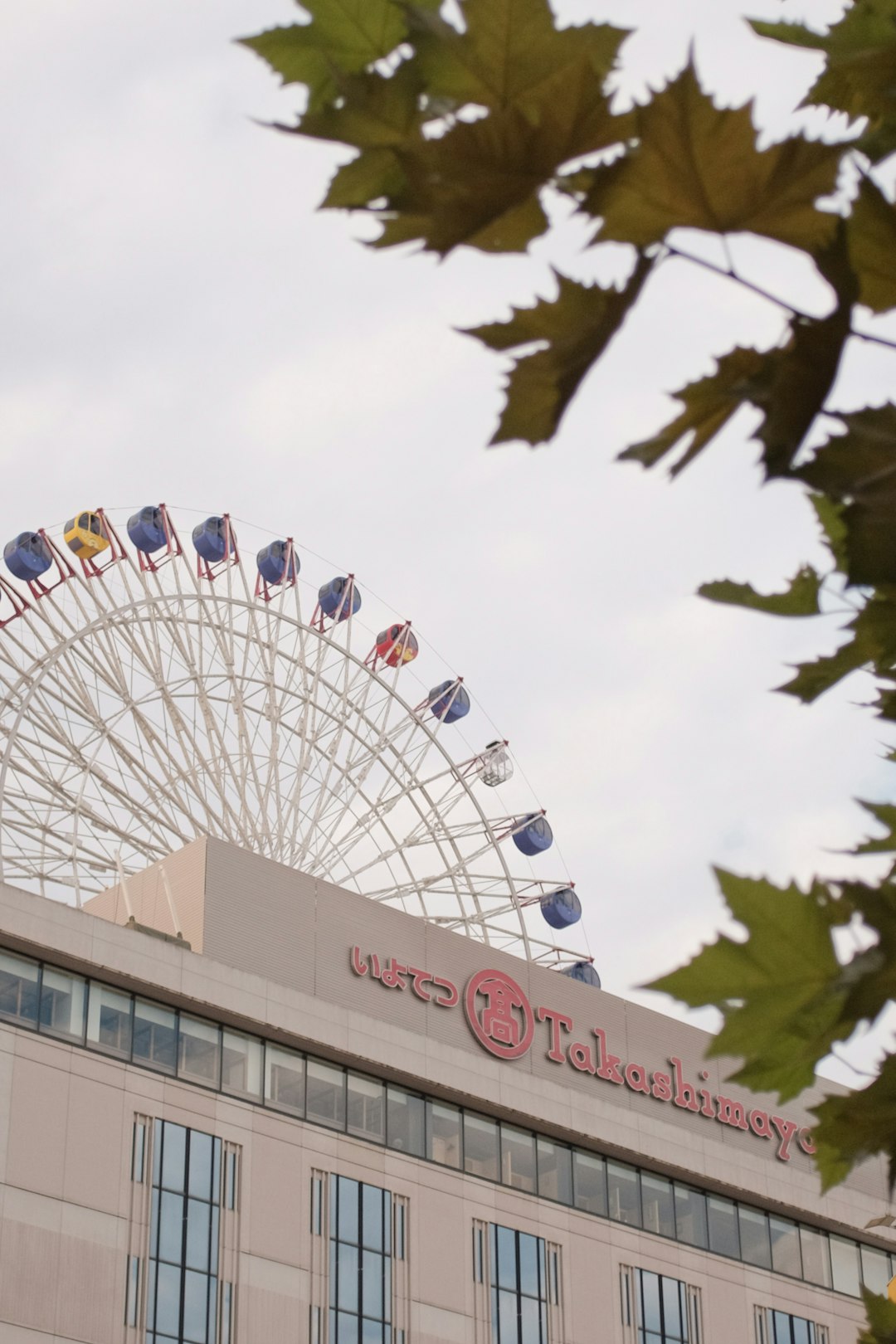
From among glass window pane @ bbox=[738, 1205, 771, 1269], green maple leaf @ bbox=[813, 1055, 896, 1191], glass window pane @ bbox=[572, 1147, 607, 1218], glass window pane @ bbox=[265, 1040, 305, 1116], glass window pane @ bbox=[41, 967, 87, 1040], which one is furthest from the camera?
glass window pane @ bbox=[738, 1205, 771, 1269]

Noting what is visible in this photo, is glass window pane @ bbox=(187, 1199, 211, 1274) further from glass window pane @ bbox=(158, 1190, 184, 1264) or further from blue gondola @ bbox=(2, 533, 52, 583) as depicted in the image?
blue gondola @ bbox=(2, 533, 52, 583)

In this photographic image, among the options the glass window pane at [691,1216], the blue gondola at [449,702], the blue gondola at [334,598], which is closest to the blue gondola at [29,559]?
the blue gondola at [334,598]

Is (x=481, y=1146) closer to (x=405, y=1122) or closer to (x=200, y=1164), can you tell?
(x=405, y=1122)

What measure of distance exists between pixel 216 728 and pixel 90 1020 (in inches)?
414

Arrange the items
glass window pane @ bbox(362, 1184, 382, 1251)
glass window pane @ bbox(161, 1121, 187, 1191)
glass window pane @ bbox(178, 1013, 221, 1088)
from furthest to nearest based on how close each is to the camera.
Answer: glass window pane @ bbox(362, 1184, 382, 1251) < glass window pane @ bbox(178, 1013, 221, 1088) < glass window pane @ bbox(161, 1121, 187, 1191)

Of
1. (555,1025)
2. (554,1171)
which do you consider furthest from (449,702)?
(554,1171)

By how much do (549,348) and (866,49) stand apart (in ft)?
1.99

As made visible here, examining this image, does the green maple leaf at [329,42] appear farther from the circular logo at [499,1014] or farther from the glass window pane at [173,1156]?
the circular logo at [499,1014]

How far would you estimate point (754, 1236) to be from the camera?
4969 centimetres

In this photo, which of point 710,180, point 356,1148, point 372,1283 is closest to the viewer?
point 710,180

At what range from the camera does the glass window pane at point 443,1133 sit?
142 feet

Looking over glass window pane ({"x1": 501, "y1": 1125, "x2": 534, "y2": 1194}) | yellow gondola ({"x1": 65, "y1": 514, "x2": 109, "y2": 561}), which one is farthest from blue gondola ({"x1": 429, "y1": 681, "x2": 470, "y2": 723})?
glass window pane ({"x1": 501, "y1": 1125, "x2": 534, "y2": 1194})

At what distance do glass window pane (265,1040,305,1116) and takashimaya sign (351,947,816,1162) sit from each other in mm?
2870

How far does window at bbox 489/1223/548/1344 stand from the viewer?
4206 cm
